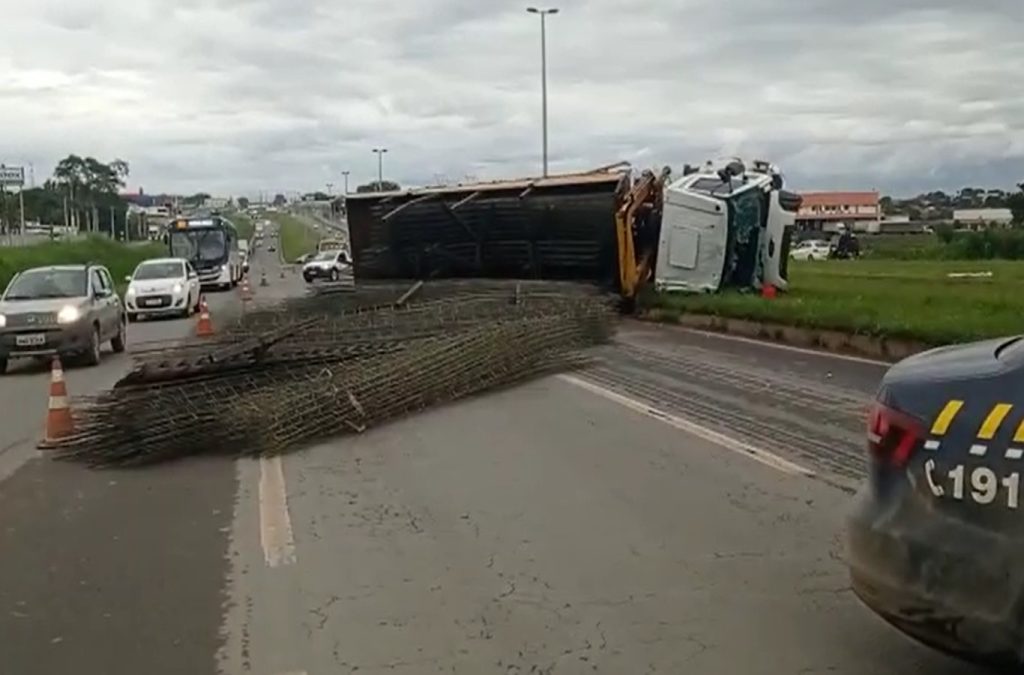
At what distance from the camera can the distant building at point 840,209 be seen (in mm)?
140875

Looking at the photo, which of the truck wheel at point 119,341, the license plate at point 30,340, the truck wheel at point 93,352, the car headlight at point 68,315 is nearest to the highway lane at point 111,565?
the license plate at point 30,340

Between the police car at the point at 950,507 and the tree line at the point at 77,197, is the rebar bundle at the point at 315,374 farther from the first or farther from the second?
→ the tree line at the point at 77,197

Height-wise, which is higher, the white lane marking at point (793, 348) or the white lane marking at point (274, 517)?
the white lane marking at point (274, 517)

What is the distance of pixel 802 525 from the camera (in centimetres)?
794

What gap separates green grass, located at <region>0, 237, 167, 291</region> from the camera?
52.0m

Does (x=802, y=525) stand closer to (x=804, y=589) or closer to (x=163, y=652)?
(x=804, y=589)

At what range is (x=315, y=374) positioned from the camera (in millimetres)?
14047

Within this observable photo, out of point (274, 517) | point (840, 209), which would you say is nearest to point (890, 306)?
point (274, 517)

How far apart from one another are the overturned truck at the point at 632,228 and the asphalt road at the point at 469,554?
42.0 feet

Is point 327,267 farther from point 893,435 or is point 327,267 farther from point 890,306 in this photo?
point 893,435

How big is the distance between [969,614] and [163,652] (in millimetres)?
3383

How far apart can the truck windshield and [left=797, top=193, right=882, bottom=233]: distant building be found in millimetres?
94560

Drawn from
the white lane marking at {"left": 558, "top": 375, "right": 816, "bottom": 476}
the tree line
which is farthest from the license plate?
the tree line

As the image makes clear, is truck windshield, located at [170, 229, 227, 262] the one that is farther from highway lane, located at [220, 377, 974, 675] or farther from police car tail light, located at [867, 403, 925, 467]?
police car tail light, located at [867, 403, 925, 467]
